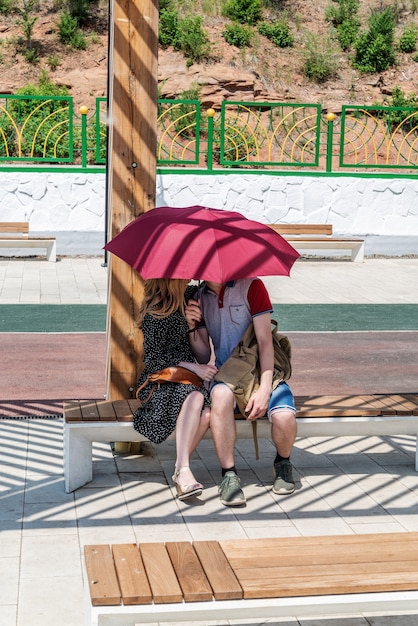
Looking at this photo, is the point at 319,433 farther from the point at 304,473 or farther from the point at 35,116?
the point at 35,116

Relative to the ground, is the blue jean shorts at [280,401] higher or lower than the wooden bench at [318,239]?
higher

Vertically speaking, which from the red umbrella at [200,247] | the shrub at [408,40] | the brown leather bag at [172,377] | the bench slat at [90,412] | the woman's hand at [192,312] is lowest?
the shrub at [408,40]

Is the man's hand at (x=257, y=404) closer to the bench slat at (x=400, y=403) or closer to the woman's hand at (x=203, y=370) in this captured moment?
the woman's hand at (x=203, y=370)

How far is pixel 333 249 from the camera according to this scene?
15867 millimetres

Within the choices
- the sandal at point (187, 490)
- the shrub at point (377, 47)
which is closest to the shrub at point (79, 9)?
the shrub at point (377, 47)

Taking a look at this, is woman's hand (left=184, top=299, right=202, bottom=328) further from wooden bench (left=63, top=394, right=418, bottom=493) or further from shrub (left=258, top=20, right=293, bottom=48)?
shrub (left=258, top=20, right=293, bottom=48)

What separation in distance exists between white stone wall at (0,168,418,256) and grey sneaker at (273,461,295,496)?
10030 millimetres

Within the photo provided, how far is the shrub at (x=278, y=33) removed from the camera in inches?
1105

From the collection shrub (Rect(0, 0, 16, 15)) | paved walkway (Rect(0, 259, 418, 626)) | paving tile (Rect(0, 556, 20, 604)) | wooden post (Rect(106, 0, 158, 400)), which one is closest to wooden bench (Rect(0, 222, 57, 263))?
paved walkway (Rect(0, 259, 418, 626))

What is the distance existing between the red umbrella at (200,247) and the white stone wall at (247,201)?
32.4ft

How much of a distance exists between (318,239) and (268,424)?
989 cm

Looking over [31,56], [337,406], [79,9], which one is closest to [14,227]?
[337,406]

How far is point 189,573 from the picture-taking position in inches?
139

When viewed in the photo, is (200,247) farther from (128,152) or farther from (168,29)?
(168,29)
